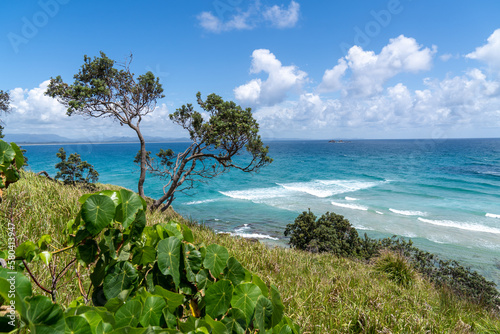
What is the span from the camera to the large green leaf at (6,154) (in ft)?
3.97

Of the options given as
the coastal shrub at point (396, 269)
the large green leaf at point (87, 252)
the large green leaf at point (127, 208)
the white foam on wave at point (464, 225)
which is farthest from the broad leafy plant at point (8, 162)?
the white foam on wave at point (464, 225)

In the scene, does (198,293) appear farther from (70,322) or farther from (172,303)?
(70,322)

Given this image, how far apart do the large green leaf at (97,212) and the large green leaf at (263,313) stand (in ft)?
2.13

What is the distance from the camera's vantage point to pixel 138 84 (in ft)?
49.4

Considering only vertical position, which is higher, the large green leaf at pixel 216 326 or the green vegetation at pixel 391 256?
the large green leaf at pixel 216 326

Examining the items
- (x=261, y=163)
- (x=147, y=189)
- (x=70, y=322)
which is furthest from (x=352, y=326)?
(x=147, y=189)

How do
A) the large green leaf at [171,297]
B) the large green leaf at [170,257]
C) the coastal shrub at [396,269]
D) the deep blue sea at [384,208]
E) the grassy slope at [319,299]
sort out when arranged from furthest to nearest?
the deep blue sea at [384,208], the coastal shrub at [396,269], the grassy slope at [319,299], the large green leaf at [170,257], the large green leaf at [171,297]

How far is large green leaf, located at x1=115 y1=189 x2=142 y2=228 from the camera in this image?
1053mm

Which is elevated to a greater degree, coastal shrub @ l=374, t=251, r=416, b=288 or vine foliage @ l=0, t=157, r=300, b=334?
vine foliage @ l=0, t=157, r=300, b=334

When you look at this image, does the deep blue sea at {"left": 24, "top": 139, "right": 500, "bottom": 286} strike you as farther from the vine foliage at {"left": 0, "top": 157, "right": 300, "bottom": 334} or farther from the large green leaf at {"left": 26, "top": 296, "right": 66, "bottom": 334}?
the large green leaf at {"left": 26, "top": 296, "right": 66, "bottom": 334}

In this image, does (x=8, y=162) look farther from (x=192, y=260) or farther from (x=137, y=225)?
(x=192, y=260)

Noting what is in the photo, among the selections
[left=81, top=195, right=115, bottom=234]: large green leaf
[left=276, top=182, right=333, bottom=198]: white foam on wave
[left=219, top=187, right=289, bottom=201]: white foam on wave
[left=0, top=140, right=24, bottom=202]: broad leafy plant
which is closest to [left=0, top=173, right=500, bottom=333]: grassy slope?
[left=0, top=140, right=24, bottom=202]: broad leafy plant

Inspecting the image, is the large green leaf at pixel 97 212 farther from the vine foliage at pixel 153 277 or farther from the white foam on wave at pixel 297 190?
the white foam on wave at pixel 297 190

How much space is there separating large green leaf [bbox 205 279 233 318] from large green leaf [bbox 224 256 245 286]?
0.12 metres
